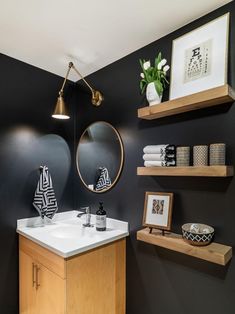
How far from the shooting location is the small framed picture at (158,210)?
1.43m

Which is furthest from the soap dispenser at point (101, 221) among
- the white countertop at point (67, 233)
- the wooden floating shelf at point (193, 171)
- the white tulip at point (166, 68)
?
the white tulip at point (166, 68)

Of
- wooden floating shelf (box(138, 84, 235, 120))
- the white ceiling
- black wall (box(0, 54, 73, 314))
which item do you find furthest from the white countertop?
the white ceiling

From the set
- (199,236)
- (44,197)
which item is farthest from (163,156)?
(44,197)

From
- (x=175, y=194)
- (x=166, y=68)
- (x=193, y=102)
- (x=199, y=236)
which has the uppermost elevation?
(x=166, y=68)

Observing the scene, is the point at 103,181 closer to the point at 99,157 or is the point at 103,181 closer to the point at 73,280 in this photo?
the point at 99,157

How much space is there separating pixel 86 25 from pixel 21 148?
45.9 inches

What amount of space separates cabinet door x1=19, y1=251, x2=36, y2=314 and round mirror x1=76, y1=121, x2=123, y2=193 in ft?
2.67

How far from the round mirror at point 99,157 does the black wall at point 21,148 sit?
0.24 meters

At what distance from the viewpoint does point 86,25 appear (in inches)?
57.4

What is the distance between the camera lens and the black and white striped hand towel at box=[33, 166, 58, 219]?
1.92 m

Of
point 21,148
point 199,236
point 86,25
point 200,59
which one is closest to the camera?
point 199,236

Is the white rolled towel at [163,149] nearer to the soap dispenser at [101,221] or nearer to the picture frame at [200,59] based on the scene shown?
the picture frame at [200,59]

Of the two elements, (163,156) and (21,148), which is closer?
(163,156)

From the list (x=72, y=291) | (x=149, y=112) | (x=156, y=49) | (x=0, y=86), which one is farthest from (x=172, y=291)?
(x=0, y=86)
